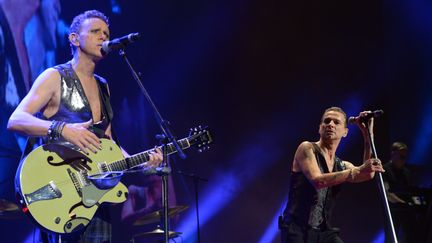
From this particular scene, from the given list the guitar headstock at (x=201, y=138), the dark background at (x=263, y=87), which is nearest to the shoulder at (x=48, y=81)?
the guitar headstock at (x=201, y=138)

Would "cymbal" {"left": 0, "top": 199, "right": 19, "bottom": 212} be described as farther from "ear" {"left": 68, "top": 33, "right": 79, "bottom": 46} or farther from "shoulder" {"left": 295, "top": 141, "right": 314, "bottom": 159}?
"shoulder" {"left": 295, "top": 141, "right": 314, "bottom": 159}

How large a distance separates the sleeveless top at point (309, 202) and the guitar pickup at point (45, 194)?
78.1 inches

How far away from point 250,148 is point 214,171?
701mm

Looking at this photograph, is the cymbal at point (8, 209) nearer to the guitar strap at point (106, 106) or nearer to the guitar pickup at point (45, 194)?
the guitar strap at point (106, 106)

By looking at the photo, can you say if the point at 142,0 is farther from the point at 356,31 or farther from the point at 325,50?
the point at 356,31

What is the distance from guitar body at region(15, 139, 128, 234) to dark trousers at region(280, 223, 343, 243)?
4.93 feet

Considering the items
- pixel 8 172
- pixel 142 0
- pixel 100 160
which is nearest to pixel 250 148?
pixel 142 0

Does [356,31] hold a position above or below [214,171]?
above

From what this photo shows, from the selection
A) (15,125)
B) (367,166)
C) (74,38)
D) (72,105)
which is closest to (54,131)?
(15,125)

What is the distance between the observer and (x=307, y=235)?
421cm

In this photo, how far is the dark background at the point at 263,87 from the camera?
686 centimetres

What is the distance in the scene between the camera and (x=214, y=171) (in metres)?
7.24

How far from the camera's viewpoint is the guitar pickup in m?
3.12

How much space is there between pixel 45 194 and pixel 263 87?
16.4 ft
